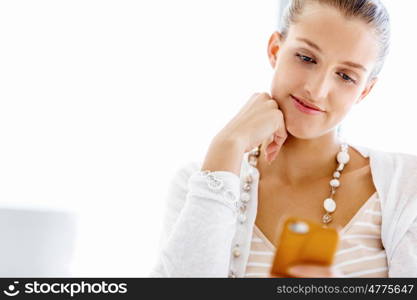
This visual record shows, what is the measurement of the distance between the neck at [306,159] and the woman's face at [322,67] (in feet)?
0.24

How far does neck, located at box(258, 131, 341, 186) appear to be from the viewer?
144cm

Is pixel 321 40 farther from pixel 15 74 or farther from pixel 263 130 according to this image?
pixel 15 74


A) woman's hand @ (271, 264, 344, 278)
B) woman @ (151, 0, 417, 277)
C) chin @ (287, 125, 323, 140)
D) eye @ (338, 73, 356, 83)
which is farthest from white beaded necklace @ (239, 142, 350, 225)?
woman's hand @ (271, 264, 344, 278)

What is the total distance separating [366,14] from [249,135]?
1.20 feet

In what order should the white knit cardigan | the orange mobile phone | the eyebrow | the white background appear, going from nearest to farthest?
the orange mobile phone
the white knit cardigan
the eyebrow
the white background

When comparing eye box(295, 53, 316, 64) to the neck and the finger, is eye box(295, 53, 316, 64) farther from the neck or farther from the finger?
the finger

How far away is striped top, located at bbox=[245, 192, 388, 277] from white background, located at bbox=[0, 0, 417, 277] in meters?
0.93

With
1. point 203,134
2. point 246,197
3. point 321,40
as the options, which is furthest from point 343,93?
point 203,134

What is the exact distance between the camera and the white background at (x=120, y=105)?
7.01 feet

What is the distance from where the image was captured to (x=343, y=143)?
148 cm

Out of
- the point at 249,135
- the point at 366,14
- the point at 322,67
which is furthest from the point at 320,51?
the point at 249,135

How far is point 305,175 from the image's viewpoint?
145 centimetres

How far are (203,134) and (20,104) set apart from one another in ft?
A: 2.28

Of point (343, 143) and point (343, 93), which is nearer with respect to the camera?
point (343, 93)
